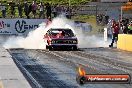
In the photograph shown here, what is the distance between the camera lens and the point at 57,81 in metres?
11.9

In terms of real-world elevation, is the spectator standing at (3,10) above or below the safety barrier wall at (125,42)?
above

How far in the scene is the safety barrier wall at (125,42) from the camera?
1017 inches

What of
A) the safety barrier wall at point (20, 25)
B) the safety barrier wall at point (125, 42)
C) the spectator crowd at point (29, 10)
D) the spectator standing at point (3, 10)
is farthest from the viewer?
the safety barrier wall at point (20, 25)

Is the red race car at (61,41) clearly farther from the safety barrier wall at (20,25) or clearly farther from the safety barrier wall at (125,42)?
the safety barrier wall at (20,25)

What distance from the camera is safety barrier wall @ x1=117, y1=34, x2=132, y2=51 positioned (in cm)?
2583

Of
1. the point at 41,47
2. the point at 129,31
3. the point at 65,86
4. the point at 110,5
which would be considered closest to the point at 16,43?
the point at 41,47

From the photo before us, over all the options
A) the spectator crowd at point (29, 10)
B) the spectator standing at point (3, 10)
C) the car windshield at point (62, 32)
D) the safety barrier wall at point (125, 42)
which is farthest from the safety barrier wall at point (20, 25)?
the safety barrier wall at point (125, 42)

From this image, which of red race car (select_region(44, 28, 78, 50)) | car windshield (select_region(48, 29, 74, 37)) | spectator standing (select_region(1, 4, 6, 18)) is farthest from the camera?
spectator standing (select_region(1, 4, 6, 18))

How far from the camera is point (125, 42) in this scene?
26688 mm

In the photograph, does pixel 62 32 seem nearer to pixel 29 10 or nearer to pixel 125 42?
pixel 125 42

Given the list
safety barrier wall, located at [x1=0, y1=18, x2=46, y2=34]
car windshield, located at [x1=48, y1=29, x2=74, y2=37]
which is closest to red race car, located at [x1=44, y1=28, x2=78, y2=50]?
car windshield, located at [x1=48, y1=29, x2=74, y2=37]

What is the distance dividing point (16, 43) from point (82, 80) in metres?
24.1

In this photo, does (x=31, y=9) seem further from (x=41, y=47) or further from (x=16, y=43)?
(x=41, y=47)

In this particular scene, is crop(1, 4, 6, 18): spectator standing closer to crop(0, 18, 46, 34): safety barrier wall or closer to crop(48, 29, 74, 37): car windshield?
crop(0, 18, 46, 34): safety barrier wall
